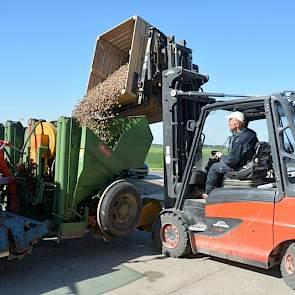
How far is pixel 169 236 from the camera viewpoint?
593 centimetres

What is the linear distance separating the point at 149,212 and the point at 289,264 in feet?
8.23

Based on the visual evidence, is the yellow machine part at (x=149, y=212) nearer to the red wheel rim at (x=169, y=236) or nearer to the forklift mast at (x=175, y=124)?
the forklift mast at (x=175, y=124)

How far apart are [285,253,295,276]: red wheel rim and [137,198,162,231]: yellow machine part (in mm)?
2418

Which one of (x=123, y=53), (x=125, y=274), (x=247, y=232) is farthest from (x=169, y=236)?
(x=123, y=53)

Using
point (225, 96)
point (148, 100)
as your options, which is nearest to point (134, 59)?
point (148, 100)

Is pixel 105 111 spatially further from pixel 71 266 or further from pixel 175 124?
pixel 71 266

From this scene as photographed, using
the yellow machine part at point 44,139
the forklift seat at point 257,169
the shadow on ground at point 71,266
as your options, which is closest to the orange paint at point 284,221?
the forklift seat at point 257,169

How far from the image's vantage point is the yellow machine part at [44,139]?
591 centimetres

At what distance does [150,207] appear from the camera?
659 centimetres

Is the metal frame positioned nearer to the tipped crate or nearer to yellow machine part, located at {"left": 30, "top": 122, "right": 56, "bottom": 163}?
the tipped crate

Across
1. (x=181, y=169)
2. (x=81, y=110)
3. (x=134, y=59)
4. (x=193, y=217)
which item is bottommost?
(x=193, y=217)

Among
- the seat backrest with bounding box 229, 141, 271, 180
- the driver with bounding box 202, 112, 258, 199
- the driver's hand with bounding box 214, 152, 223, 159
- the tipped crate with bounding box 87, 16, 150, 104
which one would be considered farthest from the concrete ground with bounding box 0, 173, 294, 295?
the tipped crate with bounding box 87, 16, 150, 104

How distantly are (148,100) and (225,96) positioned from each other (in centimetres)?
147

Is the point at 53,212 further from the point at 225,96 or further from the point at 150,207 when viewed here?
the point at 225,96
